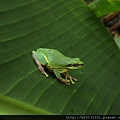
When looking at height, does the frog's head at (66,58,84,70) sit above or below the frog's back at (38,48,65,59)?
below

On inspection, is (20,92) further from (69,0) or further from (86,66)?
(69,0)

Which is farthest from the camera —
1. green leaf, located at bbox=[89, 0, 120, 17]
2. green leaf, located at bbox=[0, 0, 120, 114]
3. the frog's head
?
green leaf, located at bbox=[89, 0, 120, 17]

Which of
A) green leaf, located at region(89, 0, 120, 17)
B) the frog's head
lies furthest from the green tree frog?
green leaf, located at region(89, 0, 120, 17)

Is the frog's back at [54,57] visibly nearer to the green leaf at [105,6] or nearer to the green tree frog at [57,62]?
the green tree frog at [57,62]

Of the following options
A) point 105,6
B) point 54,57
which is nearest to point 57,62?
point 54,57

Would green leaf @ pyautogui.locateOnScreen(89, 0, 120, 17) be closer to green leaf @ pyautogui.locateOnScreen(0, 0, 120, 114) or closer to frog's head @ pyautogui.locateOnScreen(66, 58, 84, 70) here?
green leaf @ pyautogui.locateOnScreen(0, 0, 120, 114)

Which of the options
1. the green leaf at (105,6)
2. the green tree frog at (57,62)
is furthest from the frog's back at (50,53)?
the green leaf at (105,6)

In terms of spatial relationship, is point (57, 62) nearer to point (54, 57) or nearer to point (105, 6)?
point (54, 57)
